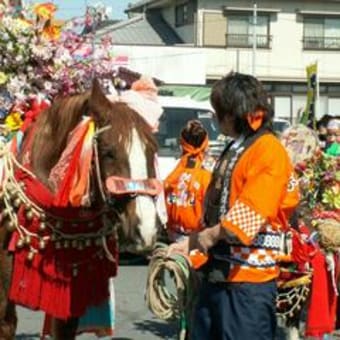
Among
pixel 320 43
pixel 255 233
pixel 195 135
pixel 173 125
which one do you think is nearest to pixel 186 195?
pixel 195 135

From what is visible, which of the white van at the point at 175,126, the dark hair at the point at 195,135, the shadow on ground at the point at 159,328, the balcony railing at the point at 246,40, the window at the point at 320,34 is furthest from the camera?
the window at the point at 320,34

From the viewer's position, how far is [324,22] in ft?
126

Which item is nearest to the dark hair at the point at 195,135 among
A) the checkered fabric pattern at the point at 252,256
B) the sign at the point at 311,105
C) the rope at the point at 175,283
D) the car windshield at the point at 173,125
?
the rope at the point at 175,283

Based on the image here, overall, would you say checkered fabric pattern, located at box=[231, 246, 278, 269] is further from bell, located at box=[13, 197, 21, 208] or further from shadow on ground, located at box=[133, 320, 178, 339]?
shadow on ground, located at box=[133, 320, 178, 339]

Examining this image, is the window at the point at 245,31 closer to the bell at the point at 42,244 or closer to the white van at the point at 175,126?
the white van at the point at 175,126

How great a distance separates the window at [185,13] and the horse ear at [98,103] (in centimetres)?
3387

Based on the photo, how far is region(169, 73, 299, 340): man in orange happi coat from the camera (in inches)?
152

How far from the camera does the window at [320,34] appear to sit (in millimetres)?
38094

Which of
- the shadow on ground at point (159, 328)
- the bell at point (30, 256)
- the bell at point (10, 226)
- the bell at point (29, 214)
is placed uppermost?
the bell at point (29, 214)

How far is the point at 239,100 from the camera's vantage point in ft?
12.9

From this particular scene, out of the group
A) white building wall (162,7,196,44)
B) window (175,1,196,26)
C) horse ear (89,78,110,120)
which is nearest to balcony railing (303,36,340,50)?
white building wall (162,7,196,44)

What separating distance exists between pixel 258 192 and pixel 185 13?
35636 millimetres

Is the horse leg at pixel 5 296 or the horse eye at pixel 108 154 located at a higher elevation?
the horse eye at pixel 108 154

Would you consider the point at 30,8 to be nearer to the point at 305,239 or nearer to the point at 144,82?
the point at 144,82
